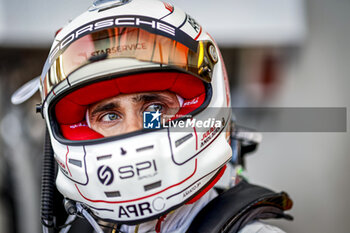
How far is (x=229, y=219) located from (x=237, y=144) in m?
0.46

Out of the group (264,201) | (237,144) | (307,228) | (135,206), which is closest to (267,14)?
(307,228)

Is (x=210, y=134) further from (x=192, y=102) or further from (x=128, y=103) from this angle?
(x=128, y=103)

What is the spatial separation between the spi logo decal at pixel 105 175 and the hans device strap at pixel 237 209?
32 cm

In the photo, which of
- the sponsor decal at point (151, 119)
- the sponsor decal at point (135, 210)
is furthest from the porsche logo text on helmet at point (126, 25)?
the sponsor decal at point (135, 210)

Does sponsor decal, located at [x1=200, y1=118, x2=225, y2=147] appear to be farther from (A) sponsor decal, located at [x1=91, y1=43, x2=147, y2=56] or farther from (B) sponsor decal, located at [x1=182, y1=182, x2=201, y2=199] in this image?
(A) sponsor decal, located at [x1=91, y1=43, x2=147, y2=56]

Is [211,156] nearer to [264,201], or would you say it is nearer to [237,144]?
[264,201]

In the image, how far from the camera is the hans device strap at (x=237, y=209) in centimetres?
97

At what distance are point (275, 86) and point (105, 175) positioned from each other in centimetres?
361

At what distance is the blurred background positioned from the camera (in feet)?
8.22

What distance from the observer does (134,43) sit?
3.04 feet

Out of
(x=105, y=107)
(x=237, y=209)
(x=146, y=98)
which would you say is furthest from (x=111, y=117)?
(x=237, y=209)

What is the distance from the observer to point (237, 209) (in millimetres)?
988

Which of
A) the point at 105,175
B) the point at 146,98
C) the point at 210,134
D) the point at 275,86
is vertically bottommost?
the point at 105,175

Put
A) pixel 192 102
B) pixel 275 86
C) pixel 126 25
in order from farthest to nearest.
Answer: pixel 275 86 < pixel 192 102 < pixel 126 25
